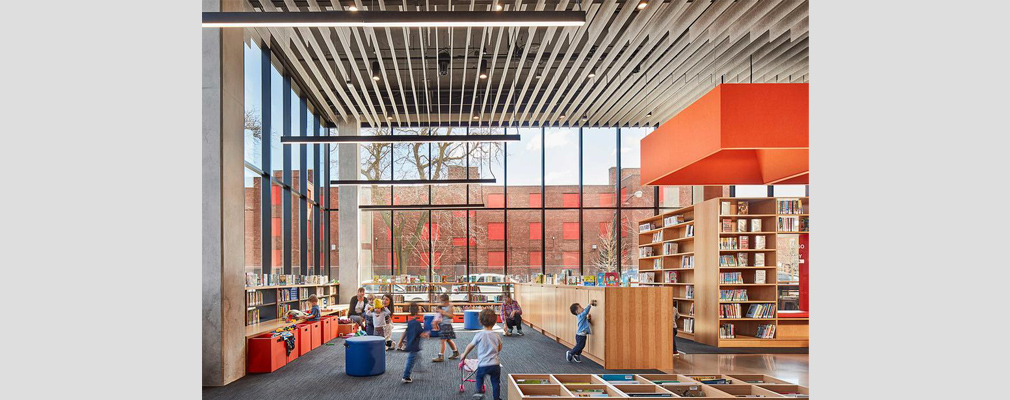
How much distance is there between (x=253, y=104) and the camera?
36.9ft

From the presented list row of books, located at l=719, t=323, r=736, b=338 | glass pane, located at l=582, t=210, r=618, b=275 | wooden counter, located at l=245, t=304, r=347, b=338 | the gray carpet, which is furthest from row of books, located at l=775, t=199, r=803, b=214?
wooden counter, located at l=245, t=304, r=347, b=338

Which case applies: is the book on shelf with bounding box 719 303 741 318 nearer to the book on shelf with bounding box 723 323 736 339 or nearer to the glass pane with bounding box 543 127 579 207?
the book on shelf with bounding box 723 323 736 339

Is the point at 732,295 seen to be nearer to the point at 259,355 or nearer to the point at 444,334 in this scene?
the point at 444,334

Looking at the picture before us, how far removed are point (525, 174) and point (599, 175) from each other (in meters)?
1.98

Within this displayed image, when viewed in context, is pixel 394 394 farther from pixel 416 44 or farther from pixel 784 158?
pixel 416 44

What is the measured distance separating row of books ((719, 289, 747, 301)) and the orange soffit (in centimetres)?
312

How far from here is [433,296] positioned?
1725cm

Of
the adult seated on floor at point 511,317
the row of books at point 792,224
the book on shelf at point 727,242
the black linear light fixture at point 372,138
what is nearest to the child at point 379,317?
the black linear light fixture at point 372,138

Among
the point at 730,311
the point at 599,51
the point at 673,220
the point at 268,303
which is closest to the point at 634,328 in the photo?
the point at 730,311

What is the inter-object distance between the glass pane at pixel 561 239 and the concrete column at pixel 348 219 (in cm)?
503

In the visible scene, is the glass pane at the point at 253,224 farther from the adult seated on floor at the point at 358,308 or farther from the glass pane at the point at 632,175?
the glass pane at the point at 632,175

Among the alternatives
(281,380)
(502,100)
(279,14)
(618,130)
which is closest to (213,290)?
(281,380)

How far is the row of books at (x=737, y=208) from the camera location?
460 inches

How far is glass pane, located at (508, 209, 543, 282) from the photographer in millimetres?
17516
